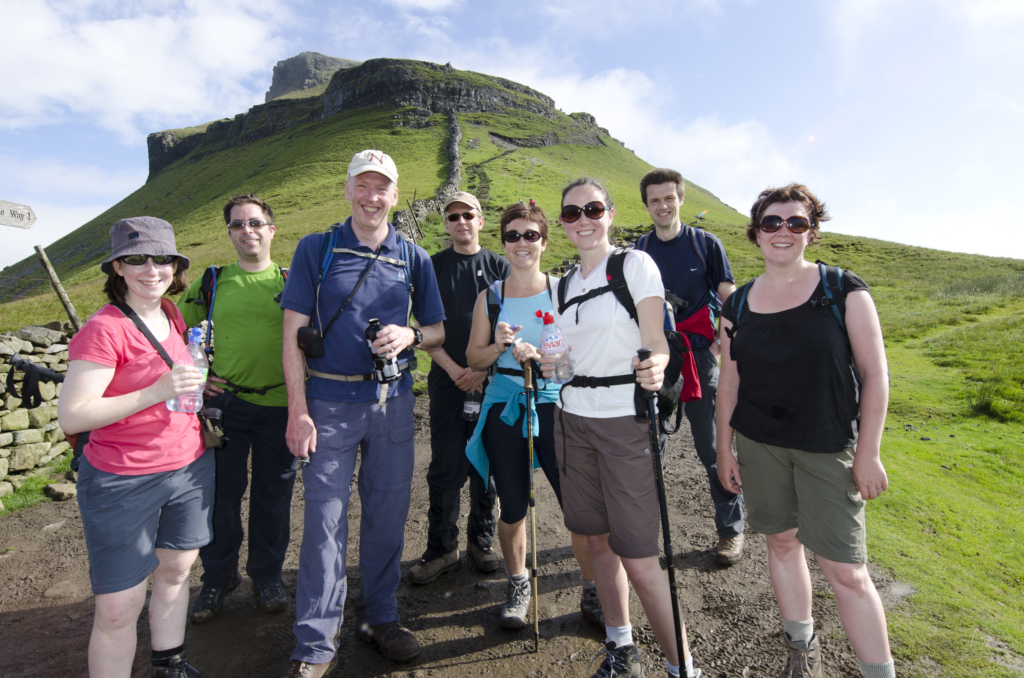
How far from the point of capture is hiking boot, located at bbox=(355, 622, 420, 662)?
11.4 feet

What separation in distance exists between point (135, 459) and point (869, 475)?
3.97 meters

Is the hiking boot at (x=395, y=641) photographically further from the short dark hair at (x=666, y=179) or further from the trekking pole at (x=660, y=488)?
the short dark hair at (x=666, y=179)

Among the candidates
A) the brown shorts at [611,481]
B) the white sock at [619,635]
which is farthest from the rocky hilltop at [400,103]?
the white sock at [619,635]

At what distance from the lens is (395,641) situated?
11.5ft

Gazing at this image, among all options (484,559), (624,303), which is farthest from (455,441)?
(624,303)

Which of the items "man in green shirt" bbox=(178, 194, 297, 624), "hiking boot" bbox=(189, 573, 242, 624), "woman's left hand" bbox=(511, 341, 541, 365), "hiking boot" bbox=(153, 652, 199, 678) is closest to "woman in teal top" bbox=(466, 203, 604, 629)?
"woman's left hand" bbox=(511, 341, 541, 365)

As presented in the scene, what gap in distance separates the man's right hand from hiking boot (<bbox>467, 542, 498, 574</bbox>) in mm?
2089

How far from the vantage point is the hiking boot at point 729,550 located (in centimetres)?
456

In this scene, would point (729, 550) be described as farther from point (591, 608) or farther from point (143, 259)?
point (143, 259)

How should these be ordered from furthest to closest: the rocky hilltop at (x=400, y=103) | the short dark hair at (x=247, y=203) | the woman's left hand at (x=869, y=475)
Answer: the rocky hilltop at (x=400, y=103) → the short dark hair at (x=247, y=203) → the woman's left hand at (x=869, y=475)

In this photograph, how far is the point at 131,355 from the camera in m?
2.81

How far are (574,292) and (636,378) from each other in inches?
28.1

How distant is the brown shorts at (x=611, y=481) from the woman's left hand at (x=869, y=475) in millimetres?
1057

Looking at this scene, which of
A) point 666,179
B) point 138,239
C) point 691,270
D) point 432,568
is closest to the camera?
point 138,239
